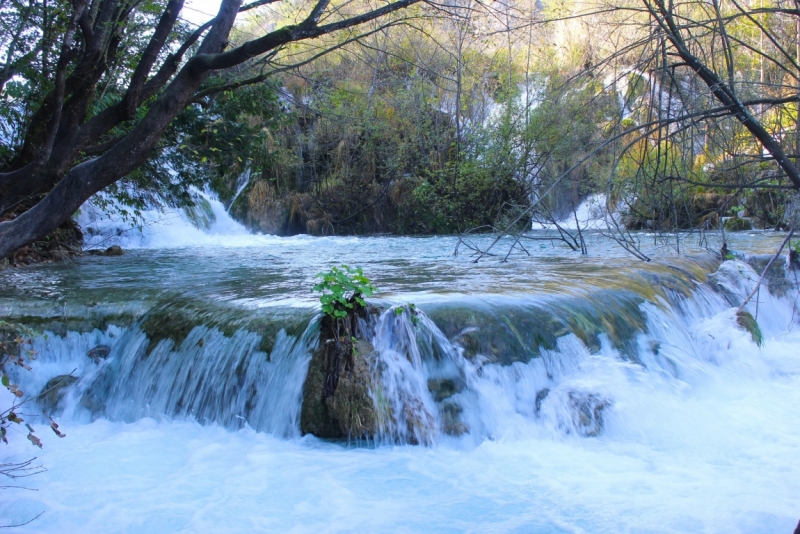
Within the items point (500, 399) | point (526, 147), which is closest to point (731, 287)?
point (500, 399)

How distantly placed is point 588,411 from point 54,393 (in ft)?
14.0

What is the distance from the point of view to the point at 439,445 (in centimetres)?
426

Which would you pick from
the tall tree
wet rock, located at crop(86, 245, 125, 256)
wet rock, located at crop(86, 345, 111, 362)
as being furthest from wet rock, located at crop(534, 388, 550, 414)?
wet rock, located at crop(86, 245, 125, 256)

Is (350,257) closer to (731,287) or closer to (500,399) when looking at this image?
(731,287)

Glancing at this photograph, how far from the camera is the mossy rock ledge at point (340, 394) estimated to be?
429cm

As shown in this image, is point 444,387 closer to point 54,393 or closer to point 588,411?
point 588,411

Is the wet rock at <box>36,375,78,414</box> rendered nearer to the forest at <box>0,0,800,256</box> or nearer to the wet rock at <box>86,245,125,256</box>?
the forest at <box>0,0,800,256</box>

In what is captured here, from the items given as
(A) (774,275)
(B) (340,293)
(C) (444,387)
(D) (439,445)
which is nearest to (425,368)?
(C) (444,387)

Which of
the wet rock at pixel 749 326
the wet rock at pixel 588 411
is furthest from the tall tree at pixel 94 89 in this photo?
the wet rock at pixel 749 326

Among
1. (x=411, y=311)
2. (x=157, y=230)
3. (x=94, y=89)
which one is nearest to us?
(x=411, y=311)

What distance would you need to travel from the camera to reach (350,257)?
433 inches

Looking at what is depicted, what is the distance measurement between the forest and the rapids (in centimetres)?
133

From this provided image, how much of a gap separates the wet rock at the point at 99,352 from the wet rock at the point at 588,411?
3973 mm

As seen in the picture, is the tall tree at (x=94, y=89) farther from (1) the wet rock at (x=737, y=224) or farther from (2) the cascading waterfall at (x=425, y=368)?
(1) the wet rock at (x=737, y=224)
